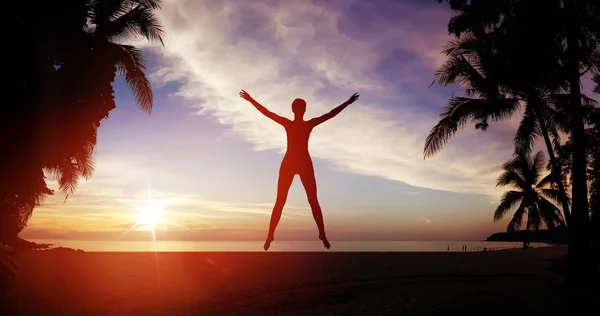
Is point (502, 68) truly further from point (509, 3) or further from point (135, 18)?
point (135, 18)

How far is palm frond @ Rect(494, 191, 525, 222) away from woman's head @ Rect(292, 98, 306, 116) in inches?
1607

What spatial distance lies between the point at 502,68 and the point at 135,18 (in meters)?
14.6

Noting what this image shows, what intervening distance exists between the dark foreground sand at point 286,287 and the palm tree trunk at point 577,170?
38.3 inches

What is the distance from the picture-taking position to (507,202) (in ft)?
135

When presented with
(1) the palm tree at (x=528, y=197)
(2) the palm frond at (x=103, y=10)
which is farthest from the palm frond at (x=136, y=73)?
(1) the palm tree at (x=528, y=197)

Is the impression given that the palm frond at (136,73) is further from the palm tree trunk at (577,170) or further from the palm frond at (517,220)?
the palm frond at (517,220)

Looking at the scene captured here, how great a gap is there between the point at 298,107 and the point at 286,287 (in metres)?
8.75

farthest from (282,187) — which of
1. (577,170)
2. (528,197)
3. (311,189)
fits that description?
(528,197)

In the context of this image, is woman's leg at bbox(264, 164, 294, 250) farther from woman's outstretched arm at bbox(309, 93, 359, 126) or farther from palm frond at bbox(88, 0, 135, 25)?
palm frond at bbox(88, 0, 135, 25)

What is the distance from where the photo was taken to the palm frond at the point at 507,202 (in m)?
40.9

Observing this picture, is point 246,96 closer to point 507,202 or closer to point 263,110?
point 263,110

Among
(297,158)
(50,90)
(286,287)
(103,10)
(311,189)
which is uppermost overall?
(103,10)

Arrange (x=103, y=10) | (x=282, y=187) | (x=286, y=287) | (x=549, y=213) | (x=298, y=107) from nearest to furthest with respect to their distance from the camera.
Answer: (x=282, y=187)
(x=298, y=107)
(x=286, y=287)
(x=103, y=10)
(x=549, y=213)

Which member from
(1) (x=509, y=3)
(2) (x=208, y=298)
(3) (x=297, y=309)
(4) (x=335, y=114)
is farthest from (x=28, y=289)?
(1) (x=509, y=3)
